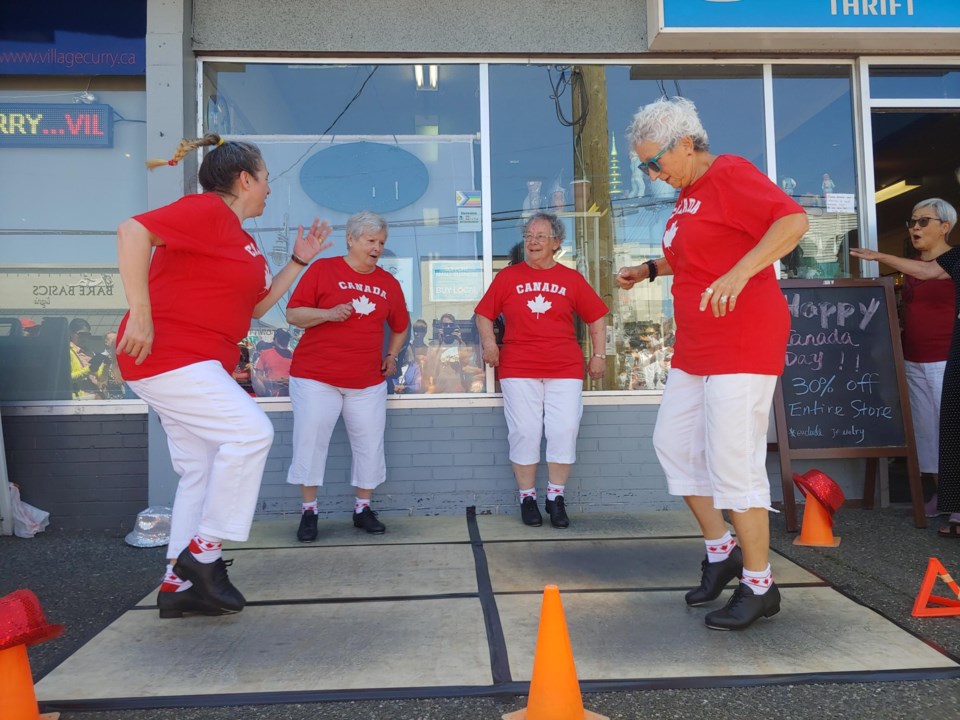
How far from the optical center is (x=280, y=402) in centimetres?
494

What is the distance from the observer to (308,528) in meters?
4.31

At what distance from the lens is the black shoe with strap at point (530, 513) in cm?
457

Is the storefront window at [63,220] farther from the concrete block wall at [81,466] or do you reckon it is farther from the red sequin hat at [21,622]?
the red sequin hat at [21,622]

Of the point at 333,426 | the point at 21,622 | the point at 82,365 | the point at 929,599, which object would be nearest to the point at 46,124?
the point at 82,365

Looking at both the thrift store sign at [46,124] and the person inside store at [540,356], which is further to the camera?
the thrift store sign at [46,124]

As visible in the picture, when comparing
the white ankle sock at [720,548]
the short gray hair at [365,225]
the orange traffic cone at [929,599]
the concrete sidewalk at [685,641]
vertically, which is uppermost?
the short gray hair at [365,225]

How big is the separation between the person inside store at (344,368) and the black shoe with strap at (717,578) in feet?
6.68

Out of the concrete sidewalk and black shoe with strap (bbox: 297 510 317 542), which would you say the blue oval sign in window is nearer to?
black shoe with strap (bbox: 297 510 317 542)

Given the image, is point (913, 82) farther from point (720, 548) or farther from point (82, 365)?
point (82, 365)

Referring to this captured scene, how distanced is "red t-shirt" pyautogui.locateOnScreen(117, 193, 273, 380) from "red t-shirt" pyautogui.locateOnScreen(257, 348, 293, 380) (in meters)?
2.10

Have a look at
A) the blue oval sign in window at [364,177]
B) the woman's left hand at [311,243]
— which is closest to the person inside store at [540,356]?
the blue oval sign in window at [364,177]

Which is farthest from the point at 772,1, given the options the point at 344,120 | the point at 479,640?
the point at 479,640

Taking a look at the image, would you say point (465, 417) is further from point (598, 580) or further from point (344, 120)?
point (344, 120)

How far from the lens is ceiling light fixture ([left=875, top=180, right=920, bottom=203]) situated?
7.60 metres
